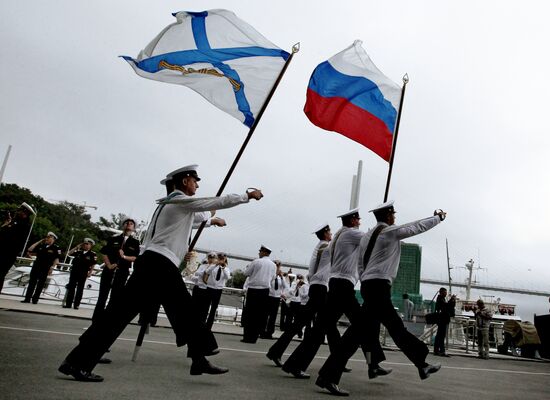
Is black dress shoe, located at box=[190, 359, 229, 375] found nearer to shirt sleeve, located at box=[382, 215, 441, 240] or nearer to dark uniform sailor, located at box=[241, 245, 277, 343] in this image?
shirt sleeve, located at box=[382, 215, 441, 240]

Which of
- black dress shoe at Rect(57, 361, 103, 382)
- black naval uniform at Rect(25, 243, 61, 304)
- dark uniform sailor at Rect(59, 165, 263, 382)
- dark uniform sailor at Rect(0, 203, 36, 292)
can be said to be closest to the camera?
black dress shoe at Rect(57, 361, 103, 382)

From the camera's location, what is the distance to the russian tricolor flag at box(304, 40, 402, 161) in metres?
6.84

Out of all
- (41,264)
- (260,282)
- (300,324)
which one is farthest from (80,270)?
(300,324)

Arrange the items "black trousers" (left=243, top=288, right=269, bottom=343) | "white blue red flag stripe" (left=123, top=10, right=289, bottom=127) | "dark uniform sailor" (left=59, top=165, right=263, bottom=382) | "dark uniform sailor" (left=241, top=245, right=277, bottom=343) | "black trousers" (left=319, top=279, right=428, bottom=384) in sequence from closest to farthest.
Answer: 1. "dark uniform sailor" (left=59, top=165, right=263, bottom=382)
2. "black trousers" (left=319, top=279, right=428, bottom=384)
3. "white blue red flag stripe" (left=123, top=10, right=289, bottom=127)
4. "black trousers" (left=243, top=288, right=269, bottom=343)
5. "dark uniform sailor" (left=241, top=245, right=277, bottom=343)

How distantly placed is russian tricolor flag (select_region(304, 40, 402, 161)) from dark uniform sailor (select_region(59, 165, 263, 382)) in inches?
133

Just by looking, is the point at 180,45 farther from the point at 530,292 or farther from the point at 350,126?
the point at 530,292

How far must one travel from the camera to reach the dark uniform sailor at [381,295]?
4.62 m

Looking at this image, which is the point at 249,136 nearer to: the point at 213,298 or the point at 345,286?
the point at 345,286

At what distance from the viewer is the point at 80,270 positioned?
11.7 meters

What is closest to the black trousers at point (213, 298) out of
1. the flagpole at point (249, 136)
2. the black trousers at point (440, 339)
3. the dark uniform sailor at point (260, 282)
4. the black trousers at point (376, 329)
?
the dark uniform sailor at point (260, 282)

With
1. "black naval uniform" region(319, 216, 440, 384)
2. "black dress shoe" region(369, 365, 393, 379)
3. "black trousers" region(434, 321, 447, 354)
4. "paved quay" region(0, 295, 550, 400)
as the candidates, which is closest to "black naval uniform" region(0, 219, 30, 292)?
"paved quay" region(0, 295, 550, 400)

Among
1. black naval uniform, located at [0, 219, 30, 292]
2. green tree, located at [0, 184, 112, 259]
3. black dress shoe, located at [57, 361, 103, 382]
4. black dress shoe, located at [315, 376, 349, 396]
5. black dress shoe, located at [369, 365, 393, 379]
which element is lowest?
black dress shoe, located at [57, 361, 103, 382]

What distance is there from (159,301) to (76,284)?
954 centimetres

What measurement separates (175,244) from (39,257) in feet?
29.4
